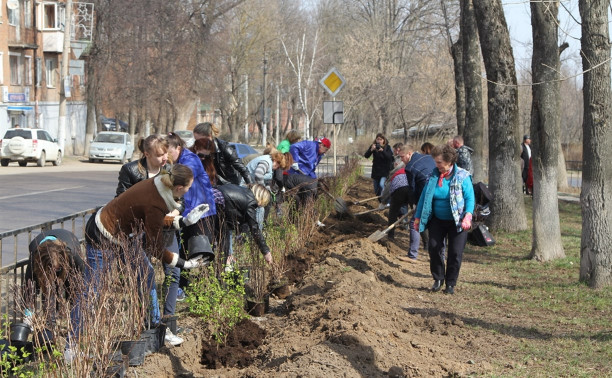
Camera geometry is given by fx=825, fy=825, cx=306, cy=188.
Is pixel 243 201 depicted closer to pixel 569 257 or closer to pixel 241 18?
pixel 569 257

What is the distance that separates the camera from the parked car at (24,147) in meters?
33.7

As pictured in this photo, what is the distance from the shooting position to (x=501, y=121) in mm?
14305

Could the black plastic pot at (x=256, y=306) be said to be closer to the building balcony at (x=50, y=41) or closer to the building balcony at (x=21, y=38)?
the building balcony at (x=21, y=38)

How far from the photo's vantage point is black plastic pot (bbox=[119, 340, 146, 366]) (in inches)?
220

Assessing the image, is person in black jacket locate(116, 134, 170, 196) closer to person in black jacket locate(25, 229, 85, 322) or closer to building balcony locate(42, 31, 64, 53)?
person in black jacket locate(25, 229, 85, 322)

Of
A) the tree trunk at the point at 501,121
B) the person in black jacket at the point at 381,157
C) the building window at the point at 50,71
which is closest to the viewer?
the tree trunk at the point at 501,121

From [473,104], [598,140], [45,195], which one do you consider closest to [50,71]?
[45,195]

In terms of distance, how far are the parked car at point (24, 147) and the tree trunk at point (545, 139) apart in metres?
26.5

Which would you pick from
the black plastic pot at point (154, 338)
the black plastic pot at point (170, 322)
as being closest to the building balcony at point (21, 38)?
the black plastic pot at point (170, 322)

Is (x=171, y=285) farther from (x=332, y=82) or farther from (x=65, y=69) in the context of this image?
(x=65, y=69)

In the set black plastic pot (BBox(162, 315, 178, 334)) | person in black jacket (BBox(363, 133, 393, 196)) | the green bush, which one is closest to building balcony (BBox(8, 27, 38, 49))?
person in black jacket (BBox(363, 133, 393, 196))

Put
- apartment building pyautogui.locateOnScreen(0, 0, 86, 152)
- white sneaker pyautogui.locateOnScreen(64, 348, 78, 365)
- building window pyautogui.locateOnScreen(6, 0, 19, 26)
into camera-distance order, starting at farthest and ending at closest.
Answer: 1. building window pyautogui.locateOnScreen(6, 0, 19, 26)
2. apartment building pyautogui.locateOnScreen(0, 0, 86, 152)
3. white sneaker pyautogui.locateOnScreen(64, 348, 78, 365)

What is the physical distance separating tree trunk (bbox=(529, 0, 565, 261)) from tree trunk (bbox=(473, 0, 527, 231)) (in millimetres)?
2541

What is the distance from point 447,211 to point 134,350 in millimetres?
4546
